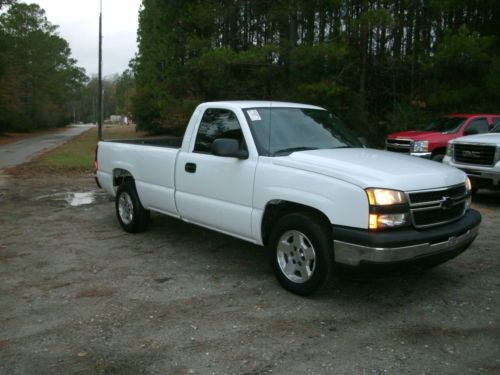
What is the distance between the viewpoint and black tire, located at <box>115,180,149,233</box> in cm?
709

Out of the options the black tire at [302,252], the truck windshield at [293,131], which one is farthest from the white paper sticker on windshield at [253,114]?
the black tire at [302,252]

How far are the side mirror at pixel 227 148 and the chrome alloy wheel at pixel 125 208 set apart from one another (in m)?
2.52

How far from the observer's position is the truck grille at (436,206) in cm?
435

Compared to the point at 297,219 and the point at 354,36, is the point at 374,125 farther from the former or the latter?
the point at 297,219

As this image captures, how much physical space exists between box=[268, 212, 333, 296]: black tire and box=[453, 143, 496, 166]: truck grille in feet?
20.7

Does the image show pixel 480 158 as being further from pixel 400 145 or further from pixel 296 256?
pixel 296 256

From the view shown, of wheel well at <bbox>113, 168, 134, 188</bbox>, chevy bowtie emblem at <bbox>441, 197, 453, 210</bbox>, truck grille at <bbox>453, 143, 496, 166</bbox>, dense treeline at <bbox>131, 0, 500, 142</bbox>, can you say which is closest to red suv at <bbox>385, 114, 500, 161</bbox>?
truck grille at <bbox>453, 143, 496, 166</bbox>

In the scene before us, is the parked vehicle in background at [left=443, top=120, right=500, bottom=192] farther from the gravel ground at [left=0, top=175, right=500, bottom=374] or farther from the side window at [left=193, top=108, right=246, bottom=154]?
the side window at [left=193, top=108, right=246, bottom=154]

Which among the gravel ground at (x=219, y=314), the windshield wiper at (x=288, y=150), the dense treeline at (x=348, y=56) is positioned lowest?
the gravel ground at (x=219, y=314)

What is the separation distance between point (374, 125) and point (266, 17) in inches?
262

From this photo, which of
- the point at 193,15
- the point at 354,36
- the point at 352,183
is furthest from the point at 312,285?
the point at 193,15

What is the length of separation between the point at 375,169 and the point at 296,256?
1078mm

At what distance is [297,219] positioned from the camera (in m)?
4.66

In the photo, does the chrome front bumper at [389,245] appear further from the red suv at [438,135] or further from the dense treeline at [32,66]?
the dense treeline at [32,66]
